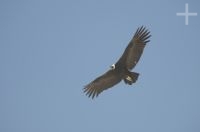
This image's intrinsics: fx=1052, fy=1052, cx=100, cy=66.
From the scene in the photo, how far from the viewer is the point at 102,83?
43.3m

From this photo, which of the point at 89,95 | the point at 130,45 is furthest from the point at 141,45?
the point at 89,95

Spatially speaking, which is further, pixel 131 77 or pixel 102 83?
pixel 102 83

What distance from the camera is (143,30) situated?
41.9 meters

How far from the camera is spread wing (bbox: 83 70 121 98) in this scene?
4303 centimetres

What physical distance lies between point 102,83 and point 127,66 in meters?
1.58

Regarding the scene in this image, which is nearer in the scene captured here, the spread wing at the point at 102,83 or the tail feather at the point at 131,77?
the tail feather at the point at 131,77

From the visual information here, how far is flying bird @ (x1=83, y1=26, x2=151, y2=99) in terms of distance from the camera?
137 ft

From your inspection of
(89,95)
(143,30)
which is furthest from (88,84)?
(143,30)

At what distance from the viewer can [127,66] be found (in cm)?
4228

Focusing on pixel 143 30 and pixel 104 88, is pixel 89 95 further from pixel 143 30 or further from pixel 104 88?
pixel 143 30

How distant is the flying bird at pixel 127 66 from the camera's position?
41906 millimetres

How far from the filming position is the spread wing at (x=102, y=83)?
4303cm

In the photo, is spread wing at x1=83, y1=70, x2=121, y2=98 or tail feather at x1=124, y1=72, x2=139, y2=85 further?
spread wing at x1=83, y1=70, x2=121, y2=98

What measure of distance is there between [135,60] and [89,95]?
263 centimetres
